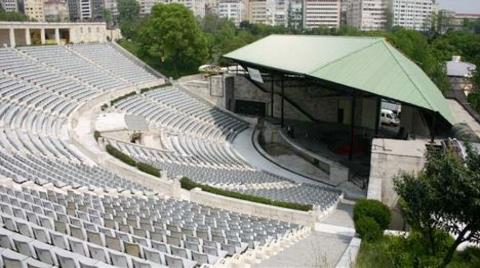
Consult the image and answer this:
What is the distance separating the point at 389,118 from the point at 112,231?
36.9 meters

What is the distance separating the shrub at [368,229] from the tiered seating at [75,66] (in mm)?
31633

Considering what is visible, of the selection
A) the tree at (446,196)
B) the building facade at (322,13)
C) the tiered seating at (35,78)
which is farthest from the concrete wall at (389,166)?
the building facade at (322,13)

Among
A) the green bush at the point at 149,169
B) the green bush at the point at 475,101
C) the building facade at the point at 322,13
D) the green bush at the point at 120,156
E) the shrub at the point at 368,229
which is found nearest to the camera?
the shrub at the point at 368,229

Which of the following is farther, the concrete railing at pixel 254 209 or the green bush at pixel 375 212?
the concrete railing at pixel 254 209

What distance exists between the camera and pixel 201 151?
106 ft

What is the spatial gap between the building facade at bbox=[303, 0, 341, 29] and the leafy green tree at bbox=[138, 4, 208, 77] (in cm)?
12953

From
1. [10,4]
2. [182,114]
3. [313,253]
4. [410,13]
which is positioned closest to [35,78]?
[182,114]

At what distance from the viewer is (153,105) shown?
135ft

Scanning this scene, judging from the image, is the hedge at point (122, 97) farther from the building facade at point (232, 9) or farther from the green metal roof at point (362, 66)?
the building facade at point (232, 9)

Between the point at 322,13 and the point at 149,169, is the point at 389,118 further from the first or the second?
the point at 322,13

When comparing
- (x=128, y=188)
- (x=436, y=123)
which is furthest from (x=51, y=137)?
(x=436, y=123)

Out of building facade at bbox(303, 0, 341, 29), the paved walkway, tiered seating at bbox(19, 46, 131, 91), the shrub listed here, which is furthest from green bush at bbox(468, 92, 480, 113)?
building facade at bbox(303, 0, 341, 29)

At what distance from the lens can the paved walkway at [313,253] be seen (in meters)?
12.5

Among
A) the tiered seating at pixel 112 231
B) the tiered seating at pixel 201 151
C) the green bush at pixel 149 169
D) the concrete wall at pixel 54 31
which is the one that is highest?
the concrete wall at pixel 54 31
